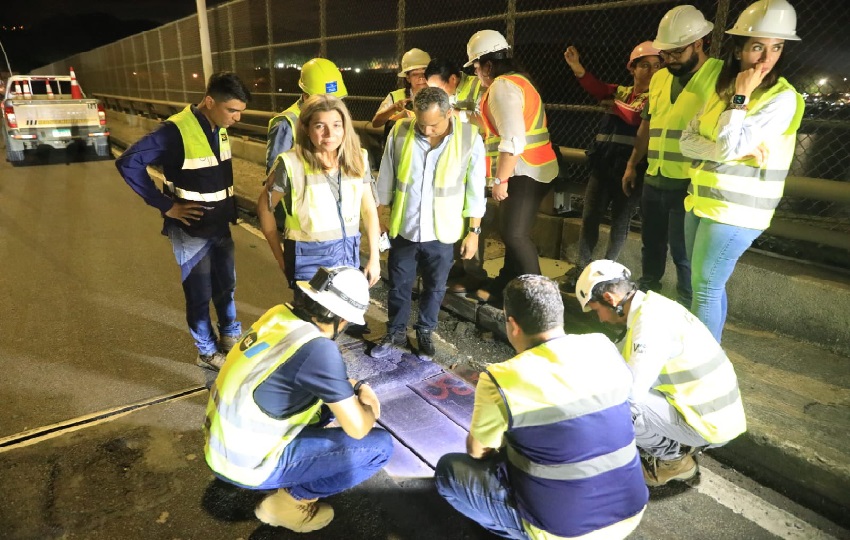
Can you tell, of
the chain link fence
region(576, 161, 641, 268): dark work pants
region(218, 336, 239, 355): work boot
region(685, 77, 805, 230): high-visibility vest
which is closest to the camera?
region(685, 77, 805, 230): high-visibility vest

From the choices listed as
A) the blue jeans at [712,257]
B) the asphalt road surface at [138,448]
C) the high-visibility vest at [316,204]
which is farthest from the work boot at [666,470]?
the high-visibility vest at [316,204]

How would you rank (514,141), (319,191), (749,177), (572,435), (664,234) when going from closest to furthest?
(572,435) < (749,177) < (319,191) < (514,141) < (664,234)

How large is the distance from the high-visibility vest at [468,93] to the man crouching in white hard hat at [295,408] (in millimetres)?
3031

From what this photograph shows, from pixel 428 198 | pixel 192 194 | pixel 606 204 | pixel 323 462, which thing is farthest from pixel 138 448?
pixel 606 204

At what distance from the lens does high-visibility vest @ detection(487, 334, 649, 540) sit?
70.5 inches

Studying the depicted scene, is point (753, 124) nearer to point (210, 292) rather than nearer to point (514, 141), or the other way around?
point (514, 141)

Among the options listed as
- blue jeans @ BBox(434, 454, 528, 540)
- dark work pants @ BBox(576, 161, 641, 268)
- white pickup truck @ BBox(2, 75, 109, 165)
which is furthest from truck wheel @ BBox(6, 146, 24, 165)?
blue jeans @ BBox(434, 454, 528, 540)

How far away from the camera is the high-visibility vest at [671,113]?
126 inches

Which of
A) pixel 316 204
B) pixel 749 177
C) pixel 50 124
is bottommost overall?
pixel 50 124

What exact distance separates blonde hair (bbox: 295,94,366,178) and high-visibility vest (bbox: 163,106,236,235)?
768 millimetres

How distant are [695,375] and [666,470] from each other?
61 centimetres

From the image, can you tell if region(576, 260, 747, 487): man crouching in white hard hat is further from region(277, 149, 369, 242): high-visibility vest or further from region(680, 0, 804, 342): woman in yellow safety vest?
region(277, 149, 369, 242): high-visibility vest

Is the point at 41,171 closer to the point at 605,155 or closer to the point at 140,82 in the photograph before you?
the point at 140,82

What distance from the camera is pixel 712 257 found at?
3.01m
